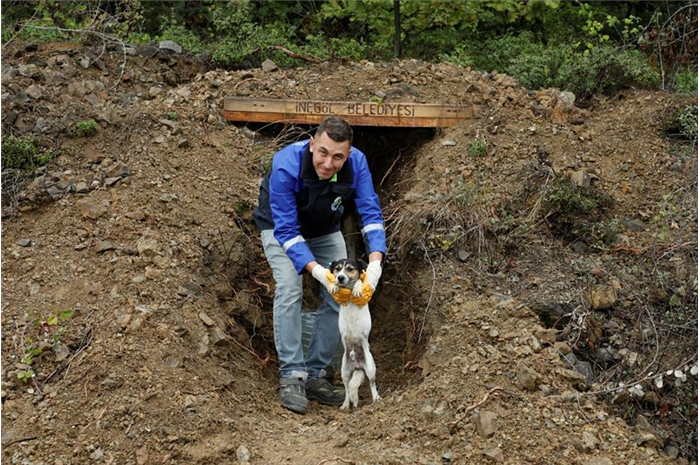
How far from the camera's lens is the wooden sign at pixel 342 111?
801cm

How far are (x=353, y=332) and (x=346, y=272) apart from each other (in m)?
0.47

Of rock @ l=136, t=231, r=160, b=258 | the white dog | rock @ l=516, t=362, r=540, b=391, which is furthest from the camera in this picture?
rock @ l=136, t=231, r=160, b=258

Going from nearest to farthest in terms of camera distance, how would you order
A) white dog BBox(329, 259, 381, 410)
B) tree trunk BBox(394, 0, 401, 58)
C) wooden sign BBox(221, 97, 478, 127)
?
1. white dog BBox(329, 259, 381, 410)
2. wooden sign BBox(221, 97, 478, 127)
3. tree trunk BBox(394, 0, 401, 58)

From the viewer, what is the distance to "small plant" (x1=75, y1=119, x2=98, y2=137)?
284 inches

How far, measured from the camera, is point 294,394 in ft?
19.0

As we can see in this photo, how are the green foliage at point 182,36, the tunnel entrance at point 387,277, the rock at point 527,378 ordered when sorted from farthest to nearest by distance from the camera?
the green foliage at point 182,36
the tunnel entrance at point 387,277
the rock at point 527,378

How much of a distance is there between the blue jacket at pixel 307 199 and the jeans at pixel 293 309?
18 cm

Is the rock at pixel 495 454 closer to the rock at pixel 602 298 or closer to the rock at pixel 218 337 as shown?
the rock at pixel 602 298

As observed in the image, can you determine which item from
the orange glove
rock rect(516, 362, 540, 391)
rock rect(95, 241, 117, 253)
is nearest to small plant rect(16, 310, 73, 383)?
rock rect(95, 241, 117, 253)

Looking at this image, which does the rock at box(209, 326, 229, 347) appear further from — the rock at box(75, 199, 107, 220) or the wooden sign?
the wooden sign

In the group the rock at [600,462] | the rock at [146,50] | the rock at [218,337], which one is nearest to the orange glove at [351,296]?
the rock at [218,337]

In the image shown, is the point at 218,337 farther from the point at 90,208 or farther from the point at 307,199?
the point at 90,208

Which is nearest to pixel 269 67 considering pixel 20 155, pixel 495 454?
pixel 20 155

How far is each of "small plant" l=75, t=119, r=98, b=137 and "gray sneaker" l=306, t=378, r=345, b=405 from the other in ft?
9.09
